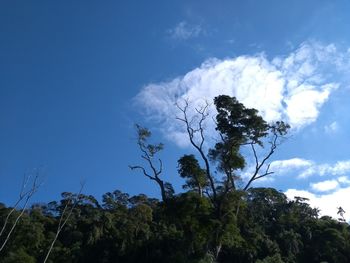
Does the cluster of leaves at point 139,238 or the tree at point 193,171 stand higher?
the cluster of leaves at point 139,238

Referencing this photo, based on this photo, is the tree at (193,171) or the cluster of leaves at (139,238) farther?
the cluster of leaves at (139,238)

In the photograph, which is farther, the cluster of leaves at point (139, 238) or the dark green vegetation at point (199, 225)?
the cluster of leaves at point (139, 238)

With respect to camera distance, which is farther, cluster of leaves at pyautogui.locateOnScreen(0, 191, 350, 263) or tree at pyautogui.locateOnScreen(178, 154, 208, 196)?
cluster of leaves at pyautogui.locateOnScreen(0, 191, 350, 263)

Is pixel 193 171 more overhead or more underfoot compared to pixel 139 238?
more underfoot

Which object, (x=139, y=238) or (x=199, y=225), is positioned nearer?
(x=199, y=225)

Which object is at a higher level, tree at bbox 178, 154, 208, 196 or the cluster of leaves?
the cluster of leaves

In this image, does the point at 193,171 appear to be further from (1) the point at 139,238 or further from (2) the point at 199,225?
(1) the point at 139,238

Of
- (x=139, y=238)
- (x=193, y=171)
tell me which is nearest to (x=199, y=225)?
(x=193, y=171)

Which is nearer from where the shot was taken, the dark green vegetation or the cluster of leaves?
the dark green vegetation

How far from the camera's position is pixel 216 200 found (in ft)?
73.4

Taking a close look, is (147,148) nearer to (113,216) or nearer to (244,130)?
(244,130)

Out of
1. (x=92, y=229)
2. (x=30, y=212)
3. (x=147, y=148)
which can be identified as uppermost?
(x=30, y=212)

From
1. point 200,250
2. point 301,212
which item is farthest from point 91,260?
point 301,212

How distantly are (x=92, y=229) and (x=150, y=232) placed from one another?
5.56 metres
